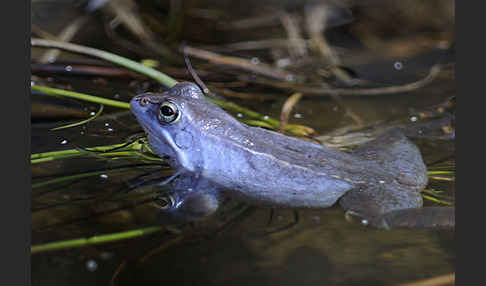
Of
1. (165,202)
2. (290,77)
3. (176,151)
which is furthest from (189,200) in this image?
(290,77)

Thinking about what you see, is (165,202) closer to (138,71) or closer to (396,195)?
(138,71)

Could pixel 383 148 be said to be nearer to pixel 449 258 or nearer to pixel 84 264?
pixel 449 258

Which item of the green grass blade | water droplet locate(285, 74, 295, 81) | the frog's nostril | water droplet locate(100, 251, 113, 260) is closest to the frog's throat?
the frog's nostril

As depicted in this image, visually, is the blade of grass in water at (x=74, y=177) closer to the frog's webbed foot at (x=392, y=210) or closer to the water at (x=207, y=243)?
the water at (x=207, y=243)

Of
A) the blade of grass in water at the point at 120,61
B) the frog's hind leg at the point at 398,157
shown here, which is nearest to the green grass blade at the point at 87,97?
the blade of grass in water at the point at 120,61

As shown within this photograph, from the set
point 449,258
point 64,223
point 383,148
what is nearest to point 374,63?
point 383,148

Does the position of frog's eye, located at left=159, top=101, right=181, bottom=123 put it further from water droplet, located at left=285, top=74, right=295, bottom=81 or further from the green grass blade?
water droplet, located at left=285, top=74, right=295, bottom=81
